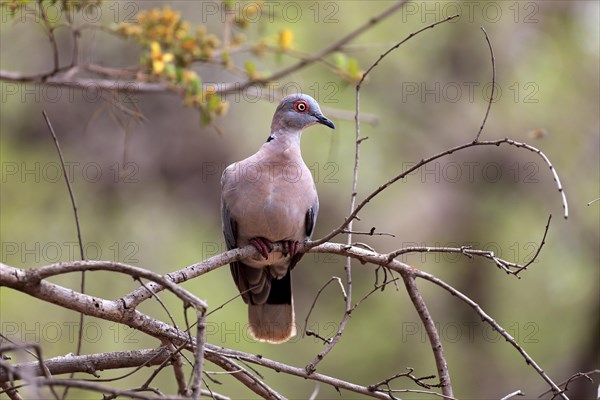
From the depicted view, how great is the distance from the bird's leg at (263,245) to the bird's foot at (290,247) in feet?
0.28

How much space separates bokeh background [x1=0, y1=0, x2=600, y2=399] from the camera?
28.7ft

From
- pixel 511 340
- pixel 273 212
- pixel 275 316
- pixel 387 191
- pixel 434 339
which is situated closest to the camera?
pixel 511 340

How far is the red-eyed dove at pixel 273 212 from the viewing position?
4.71 meters

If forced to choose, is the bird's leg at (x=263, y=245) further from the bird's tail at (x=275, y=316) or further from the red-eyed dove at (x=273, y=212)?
the bird's tail at (x=275, y=316)

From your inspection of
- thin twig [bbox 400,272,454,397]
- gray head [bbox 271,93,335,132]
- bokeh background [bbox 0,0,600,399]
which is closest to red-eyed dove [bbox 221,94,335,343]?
gray head [bbox 271,93,335,132]

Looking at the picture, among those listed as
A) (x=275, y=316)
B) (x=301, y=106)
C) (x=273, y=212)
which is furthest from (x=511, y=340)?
(x=301, y=106)

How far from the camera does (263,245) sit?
472 centimetres

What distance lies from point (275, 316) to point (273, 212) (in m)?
0.96

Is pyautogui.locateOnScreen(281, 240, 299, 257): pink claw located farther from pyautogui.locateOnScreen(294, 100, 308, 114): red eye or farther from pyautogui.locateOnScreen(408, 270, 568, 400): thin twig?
pyautogui.locateOnScreen(408, 270, 568, 400): thin twig

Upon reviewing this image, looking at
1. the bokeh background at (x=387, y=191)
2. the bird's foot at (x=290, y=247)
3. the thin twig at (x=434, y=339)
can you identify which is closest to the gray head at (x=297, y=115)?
the bird's foot at (x=290, y=247)

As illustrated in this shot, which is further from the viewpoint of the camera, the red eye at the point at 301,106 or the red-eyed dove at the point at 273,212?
the red eye at the point at 301,106

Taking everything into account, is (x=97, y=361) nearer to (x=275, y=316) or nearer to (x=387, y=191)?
(x=275, y=316)

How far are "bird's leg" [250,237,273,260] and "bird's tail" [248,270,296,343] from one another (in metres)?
0.52

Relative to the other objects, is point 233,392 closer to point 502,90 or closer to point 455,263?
point 455,263
